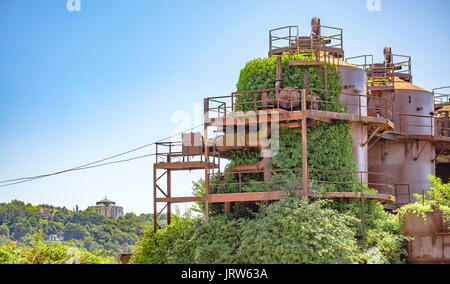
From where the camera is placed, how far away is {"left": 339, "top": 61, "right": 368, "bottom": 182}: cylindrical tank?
35062mm

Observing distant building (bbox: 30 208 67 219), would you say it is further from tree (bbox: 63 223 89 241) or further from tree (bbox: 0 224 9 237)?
tree (bbox: 0 224 9 237)

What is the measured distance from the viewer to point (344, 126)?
3422cm

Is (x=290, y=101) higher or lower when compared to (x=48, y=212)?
higher

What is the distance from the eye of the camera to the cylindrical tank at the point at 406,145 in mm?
40656

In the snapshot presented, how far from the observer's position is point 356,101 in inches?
1401

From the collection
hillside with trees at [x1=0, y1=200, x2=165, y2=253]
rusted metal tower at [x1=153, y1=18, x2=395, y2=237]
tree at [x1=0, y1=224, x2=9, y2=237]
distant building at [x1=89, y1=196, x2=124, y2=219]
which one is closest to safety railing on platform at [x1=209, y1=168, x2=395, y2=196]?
rusted metal tower at [x1=153, y1=18, x2=395, y2=237]

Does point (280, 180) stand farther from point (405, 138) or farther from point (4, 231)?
point (4, 231)

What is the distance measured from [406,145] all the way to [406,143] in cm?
12

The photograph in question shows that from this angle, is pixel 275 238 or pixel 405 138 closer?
pixel 275 238

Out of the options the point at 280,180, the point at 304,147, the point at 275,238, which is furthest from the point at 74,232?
the point at 275,238
